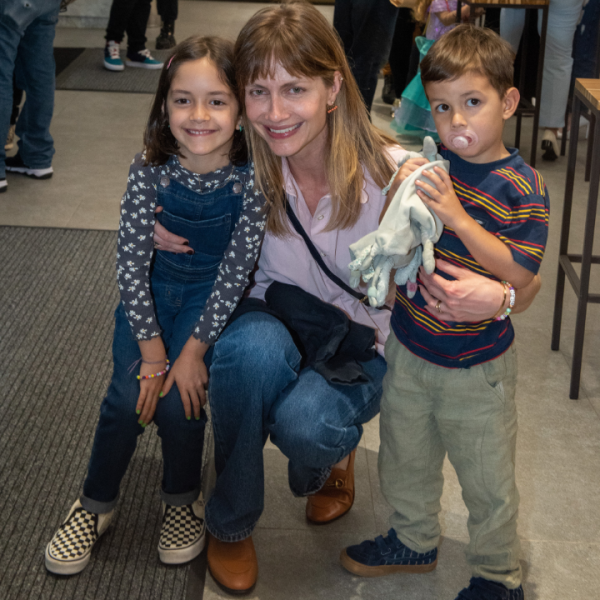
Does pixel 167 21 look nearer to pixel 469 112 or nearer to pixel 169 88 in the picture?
pixel 169 88

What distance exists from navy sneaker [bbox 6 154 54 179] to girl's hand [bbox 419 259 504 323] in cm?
272

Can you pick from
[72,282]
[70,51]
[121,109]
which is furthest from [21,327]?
[70,51]

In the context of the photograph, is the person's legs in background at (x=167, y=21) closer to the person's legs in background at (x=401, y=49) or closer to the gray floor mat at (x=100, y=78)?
the gray floor mat at (x=100, y=78)

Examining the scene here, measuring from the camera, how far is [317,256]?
1.57m

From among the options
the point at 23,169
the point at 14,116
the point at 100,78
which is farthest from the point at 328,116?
the point at 100,78

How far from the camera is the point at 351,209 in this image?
1521mm

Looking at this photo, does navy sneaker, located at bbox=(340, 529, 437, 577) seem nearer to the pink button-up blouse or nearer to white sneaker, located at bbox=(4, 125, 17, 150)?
the pink button-up blouse

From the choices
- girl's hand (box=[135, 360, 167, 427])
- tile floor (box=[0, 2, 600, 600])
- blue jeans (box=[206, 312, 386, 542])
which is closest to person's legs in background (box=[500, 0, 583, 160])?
tile floor (box=[0, 2, 600, 600])

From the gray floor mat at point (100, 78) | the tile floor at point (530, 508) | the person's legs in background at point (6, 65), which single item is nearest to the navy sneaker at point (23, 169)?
the person's legs in background at point (6, 65)

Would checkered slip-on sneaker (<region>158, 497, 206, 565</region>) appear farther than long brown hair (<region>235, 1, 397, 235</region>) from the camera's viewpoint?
Yes

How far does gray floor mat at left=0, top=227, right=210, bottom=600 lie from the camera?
1.54 m

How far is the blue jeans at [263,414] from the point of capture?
1.42 metres

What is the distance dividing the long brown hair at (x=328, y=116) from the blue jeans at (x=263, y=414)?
277 millimetres

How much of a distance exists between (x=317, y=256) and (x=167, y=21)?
5.07 meters
